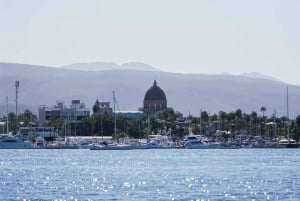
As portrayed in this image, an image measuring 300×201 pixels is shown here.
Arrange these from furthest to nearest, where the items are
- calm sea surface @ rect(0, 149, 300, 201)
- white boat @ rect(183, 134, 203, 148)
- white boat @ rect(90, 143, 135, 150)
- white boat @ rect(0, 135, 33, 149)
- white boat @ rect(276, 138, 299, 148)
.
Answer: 1. white boat @ rect(276, 138, 299, 148)
2. white boat @ rect(183, 134, 203, 148)
3. white boat @ rect(0, 135, 33, 149)
4. white boat @ rect(90, 143, 135, 150)
5. calm sea surface @ rect(0, 149, 300, 201)

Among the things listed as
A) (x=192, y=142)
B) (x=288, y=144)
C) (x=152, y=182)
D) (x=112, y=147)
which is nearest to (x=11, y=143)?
(x=112, y=147)

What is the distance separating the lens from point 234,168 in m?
102

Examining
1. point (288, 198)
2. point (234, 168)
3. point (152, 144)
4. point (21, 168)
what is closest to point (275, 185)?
point (288, 198)

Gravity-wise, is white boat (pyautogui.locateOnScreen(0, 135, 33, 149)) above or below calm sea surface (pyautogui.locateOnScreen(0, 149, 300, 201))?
above

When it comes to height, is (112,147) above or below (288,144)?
below

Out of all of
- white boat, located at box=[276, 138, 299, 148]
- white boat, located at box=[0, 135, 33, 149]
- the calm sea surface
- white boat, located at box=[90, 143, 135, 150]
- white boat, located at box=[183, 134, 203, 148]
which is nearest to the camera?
the calm sea surface

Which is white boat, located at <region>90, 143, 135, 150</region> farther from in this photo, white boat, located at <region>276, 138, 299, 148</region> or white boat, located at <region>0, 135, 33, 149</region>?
white boat, located at <region>276, 138, 299, 148</region>

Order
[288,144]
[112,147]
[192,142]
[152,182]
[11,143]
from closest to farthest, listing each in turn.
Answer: [152,182] < [112,147] < [11,143] < [192,142] < [288,144]

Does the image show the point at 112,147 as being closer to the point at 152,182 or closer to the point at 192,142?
the point at 192,142

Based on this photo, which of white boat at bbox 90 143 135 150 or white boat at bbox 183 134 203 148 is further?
white boat at bbox 183 134 203 148

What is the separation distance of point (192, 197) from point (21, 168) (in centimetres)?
4401

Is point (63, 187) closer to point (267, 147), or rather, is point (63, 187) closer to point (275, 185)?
point (275, 185)

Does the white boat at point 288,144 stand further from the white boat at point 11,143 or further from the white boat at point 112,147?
the white boat at point 11,143

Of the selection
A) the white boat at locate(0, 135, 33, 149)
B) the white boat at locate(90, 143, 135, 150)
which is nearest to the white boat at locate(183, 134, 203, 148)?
the white boat at locate(90, 143, 135, 150)
